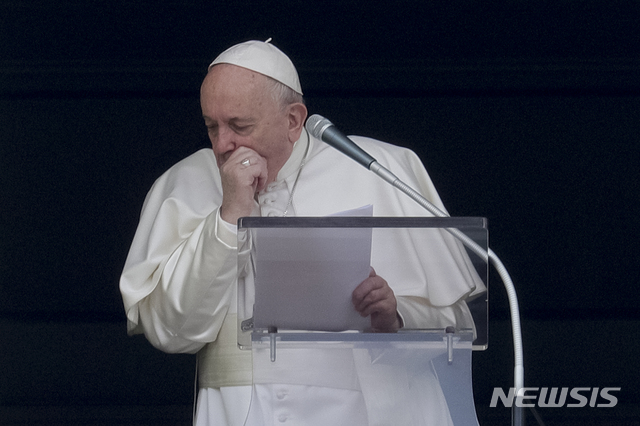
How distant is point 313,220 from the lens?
1802 millimetres

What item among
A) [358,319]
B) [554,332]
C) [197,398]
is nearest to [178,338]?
[197,398]

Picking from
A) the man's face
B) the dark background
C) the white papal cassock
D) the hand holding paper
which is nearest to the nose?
the man's face

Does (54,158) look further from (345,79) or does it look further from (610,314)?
(610,314)

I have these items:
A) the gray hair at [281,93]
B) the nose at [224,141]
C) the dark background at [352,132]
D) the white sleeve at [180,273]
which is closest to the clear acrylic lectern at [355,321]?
the white sleeve at [180,273]

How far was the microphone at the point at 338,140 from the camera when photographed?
2.03 m

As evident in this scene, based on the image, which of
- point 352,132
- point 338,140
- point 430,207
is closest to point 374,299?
point 430,207

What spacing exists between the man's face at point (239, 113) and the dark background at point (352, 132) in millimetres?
1587

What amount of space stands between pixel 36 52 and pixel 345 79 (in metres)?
1.42

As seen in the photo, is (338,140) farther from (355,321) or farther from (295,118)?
(295,118)

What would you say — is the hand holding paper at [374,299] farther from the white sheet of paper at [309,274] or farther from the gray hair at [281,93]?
the gray hair at [281,93]

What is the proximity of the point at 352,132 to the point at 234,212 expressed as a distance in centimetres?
204

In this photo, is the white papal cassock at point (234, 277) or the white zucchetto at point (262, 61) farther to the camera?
the white zucchetto at point (262, 61)

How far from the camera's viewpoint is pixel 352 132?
4320 millimetres

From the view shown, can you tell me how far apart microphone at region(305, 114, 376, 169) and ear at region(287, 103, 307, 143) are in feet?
2.17
